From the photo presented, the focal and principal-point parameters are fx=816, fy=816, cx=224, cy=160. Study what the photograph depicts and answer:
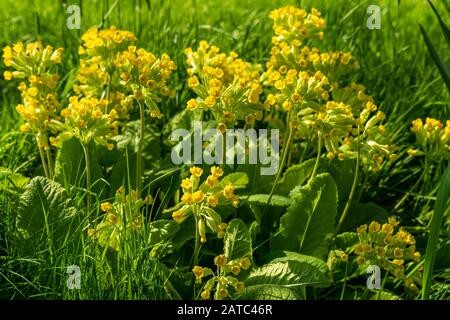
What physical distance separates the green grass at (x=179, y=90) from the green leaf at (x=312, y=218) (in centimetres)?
37

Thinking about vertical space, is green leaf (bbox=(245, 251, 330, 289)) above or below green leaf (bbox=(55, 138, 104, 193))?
below

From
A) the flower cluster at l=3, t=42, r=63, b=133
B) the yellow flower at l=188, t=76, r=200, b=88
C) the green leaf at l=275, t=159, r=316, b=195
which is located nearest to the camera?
the yellow flower at l=188, t=76, r=200, b=88

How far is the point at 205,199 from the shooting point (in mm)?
2051

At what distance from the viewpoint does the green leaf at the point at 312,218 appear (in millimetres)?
2393

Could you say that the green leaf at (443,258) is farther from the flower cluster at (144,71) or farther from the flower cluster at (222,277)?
the flower cluster at (144,71)

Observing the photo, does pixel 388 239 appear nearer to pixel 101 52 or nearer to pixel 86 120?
pixel 86 120

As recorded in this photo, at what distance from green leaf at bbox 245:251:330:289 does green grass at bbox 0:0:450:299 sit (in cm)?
22

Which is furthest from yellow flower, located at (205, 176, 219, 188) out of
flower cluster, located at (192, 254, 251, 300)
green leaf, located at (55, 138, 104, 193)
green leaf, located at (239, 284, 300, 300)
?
green leaf, located at (55, 138, 104, 193)

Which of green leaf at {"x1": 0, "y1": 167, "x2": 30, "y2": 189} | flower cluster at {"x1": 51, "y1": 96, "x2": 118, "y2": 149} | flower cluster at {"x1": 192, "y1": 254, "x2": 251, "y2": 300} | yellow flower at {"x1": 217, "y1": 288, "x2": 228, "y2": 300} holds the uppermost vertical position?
flower cluster at {"x1": 51, "y1": 96, "x2": 118, "y2": 149}

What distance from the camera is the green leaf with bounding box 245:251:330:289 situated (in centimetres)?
213
